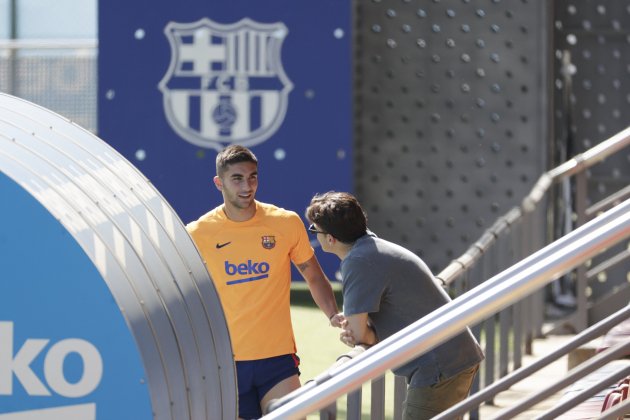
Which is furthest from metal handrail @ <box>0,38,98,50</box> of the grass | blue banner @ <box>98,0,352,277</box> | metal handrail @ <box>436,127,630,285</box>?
metal handrail @ <box>436,127,630,285</box>

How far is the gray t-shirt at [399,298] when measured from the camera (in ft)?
15.3

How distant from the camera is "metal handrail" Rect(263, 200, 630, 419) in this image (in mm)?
2891

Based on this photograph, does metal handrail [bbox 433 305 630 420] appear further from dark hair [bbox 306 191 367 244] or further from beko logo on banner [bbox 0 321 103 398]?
dark hair [bbox 306 191 367 244]

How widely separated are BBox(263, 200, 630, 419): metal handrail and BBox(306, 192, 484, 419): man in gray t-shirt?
1.65m

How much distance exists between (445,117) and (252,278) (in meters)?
6.85

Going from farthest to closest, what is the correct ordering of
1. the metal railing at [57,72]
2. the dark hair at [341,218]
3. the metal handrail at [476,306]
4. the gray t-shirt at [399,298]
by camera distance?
1. the metal railing at [57,72]
2. the dark hair at [341,218]
3. the gray t-shirt at [399,298]
4. the metal handrail at [476,306]

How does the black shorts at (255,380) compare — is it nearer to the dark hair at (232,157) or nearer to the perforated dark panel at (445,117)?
the dark hair at (232,157)

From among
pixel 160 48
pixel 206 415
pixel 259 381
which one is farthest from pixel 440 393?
pixel 160 48

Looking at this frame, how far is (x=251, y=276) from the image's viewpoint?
5.79 meters

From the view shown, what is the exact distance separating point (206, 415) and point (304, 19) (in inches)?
332

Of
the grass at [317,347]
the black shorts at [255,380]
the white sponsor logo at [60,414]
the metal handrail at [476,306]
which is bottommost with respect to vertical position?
the grass at [317,347]

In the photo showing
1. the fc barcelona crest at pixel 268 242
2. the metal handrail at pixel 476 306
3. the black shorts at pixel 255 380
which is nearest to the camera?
the metal handrail at pixel 476 306

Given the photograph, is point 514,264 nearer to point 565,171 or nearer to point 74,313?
point 565,171

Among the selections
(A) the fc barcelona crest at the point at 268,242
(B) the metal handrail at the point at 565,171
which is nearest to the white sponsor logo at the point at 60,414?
(A) the fc barcelona crest at the point at 268,242
